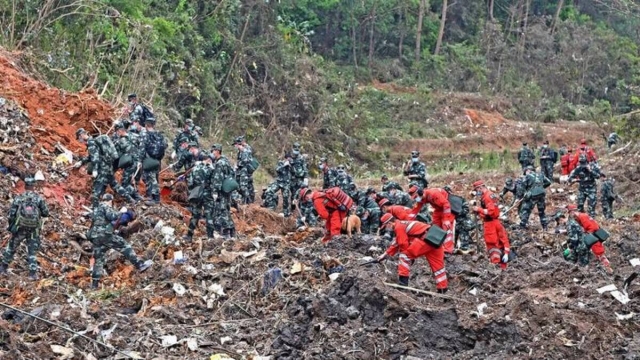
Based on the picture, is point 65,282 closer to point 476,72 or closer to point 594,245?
point 594,245

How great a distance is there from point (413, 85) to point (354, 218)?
2625cm

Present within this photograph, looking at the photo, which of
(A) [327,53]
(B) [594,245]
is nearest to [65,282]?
(B) [594,245]

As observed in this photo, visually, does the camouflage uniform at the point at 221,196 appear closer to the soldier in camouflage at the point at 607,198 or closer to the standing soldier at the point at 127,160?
the standing soldier at the point at 127,160

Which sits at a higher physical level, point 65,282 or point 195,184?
point 195,184

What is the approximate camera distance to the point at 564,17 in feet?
169

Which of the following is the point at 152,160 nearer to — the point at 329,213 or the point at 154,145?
the point at 154,145

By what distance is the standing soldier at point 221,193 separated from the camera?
15.7 m

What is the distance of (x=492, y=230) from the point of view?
598 inches

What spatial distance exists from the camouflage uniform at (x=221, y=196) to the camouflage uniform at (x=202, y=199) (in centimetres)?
12

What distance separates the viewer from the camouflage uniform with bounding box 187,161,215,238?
1564 cm

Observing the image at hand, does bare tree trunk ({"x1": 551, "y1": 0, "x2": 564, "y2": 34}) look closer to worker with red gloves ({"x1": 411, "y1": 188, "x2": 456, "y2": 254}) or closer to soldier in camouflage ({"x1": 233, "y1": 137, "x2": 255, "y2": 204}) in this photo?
soldier in camouflage ({"x1": 233, "y1": 137, "x2": 255, "y2": 204})

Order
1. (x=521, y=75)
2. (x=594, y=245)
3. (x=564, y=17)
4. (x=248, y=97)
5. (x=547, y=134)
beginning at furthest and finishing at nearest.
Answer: (x=564, y=17)
(x=521, y=75)
(x=547, y=134)
(x=248, y=97)
(x=594, y=245)

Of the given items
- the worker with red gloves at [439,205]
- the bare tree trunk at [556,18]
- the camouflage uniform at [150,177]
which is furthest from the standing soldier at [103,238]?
the bare tree trunk at [556,18]

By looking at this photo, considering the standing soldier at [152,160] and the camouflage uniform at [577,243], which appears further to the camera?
the standing soldier at [152,160]
